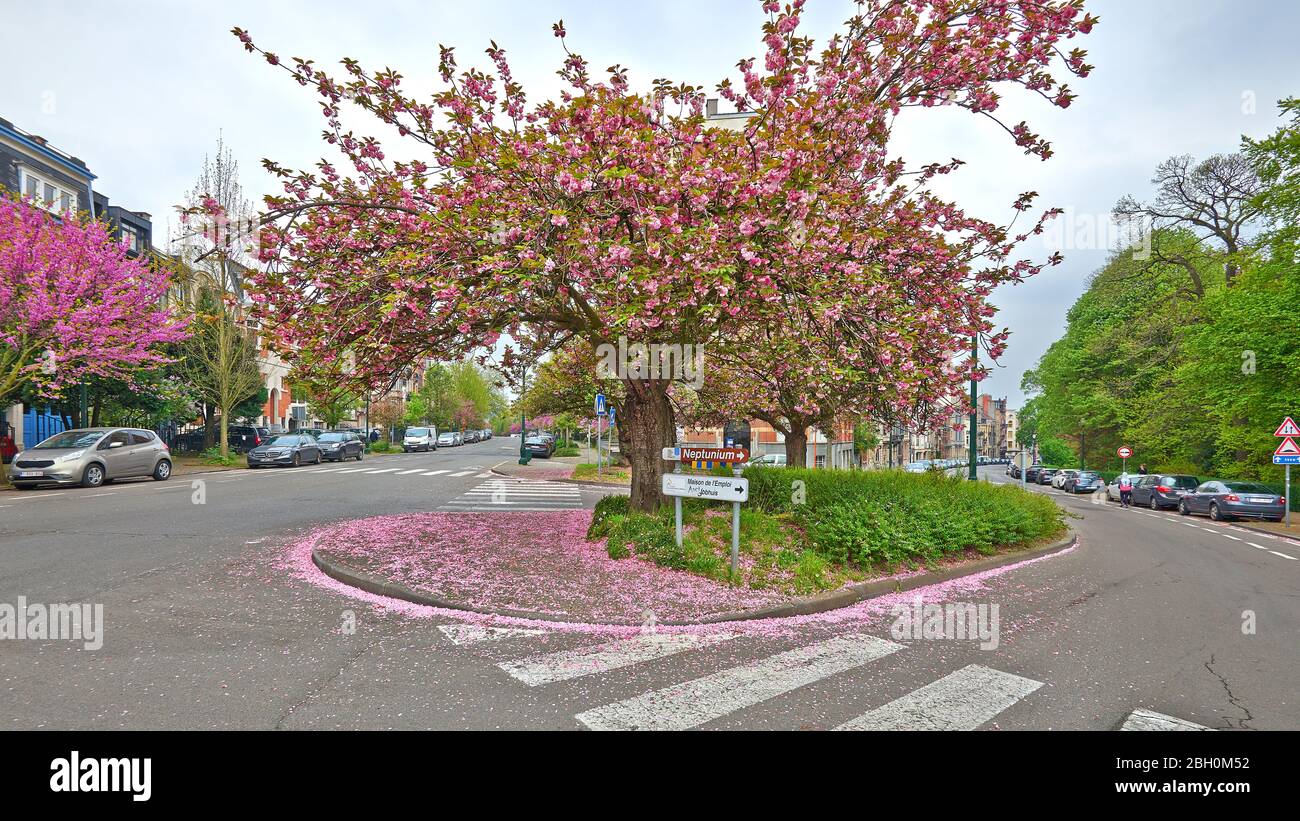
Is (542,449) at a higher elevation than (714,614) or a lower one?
lower

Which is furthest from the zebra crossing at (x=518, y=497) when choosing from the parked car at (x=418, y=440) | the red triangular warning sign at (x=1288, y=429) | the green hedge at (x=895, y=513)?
the parked car at (x=418, y=440)

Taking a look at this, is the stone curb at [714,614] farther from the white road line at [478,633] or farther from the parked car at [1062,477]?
the parked car at [1062,477]

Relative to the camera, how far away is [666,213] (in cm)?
607

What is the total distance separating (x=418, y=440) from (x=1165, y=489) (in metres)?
43.7

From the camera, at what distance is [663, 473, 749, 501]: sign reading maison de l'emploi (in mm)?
6750

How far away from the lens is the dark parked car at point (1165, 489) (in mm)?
25000

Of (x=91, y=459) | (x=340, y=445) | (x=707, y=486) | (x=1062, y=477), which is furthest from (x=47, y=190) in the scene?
(x=1062, y=477)

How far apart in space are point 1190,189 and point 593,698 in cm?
3746

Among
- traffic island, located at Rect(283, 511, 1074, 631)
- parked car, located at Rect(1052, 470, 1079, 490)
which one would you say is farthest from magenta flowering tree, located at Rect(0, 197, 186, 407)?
parked car, located at Rect(1052, 470, 1079, 490)

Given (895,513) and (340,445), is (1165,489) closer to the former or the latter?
(895,513)

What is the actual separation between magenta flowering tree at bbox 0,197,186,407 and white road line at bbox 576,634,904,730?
63.4 feet

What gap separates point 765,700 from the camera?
4035 millimetres

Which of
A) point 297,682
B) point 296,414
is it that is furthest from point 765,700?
point 296,414
